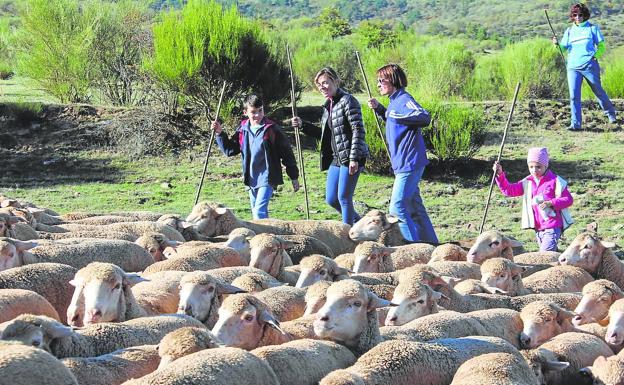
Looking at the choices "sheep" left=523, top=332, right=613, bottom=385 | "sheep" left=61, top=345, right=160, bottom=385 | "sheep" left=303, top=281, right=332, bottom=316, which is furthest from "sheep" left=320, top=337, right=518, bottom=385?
"sheep" left=61, top=345, right=160, bottom=385

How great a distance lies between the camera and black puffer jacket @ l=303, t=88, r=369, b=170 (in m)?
11.1

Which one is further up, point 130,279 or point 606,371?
point 130,279

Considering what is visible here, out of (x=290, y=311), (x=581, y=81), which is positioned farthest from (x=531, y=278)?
(x=581, y=81)

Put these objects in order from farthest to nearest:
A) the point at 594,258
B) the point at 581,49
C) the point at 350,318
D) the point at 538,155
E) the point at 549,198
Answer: the point at 581,49
the point at 549,198
the point at 538,155
the point at 594,258
the point at 350,318

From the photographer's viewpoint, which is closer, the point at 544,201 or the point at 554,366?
the point at 554,366

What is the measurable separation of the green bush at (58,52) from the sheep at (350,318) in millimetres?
15628

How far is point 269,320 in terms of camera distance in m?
6.38

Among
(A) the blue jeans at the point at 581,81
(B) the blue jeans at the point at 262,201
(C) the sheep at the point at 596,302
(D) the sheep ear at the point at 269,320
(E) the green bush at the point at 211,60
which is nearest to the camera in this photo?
(D) the sheep ear at the point at 269,320

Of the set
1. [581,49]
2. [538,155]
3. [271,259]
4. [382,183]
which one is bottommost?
[382,183]

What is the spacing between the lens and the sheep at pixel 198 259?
8.72m

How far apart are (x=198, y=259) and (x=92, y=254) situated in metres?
0.88

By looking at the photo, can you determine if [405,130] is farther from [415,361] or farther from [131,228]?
[415,361]

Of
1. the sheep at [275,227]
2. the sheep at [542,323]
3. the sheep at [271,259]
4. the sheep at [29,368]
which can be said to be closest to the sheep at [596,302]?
the sheep at [542,323]

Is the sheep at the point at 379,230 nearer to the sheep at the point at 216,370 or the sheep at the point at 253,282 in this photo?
the sheep at the point at 253,282
